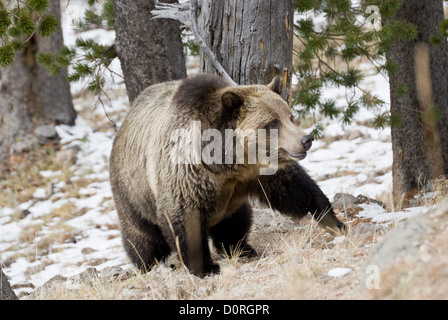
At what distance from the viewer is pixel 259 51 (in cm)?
527

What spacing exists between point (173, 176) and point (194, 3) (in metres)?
2.03

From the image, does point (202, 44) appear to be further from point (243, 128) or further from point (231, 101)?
point (243, 128)

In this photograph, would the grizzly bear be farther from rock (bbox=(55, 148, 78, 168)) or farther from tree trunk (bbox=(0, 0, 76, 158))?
tree trunk (bbox=(0, 0, 76, 158))

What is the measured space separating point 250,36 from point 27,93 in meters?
8.07

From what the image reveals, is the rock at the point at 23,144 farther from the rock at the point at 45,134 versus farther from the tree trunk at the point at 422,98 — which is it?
the tree trunk at the point at 422,98

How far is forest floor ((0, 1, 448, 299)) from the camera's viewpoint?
295cm

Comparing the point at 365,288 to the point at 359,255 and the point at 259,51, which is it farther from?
the point at 259,51

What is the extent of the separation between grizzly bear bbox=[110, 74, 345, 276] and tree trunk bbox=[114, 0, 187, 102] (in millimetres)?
1583

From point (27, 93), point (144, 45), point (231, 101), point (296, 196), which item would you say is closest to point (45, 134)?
point (27, 93)

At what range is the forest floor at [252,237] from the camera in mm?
2949

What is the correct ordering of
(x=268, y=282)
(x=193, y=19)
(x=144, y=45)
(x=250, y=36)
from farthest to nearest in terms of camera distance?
(x=144, y=45) → (x=193, y=19) → (x=250, y=36) → (x=268, y=282)

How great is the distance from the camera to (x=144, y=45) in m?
6.68

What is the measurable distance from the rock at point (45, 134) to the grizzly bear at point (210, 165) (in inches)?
283
